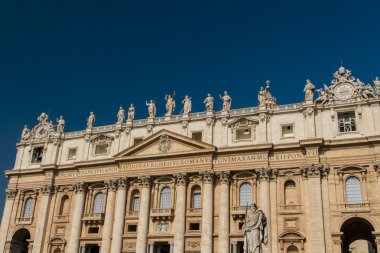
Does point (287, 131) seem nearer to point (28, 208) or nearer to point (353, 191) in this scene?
point (353, 191)

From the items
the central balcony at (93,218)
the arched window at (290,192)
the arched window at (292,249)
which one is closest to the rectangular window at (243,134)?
the arched window at (290,192)

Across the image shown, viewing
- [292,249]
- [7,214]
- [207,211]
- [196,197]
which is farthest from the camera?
[7,214]

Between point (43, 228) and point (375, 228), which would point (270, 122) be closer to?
point (375, 228)

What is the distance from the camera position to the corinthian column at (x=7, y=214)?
5381cm

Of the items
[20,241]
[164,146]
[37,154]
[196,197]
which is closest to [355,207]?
[196,197]

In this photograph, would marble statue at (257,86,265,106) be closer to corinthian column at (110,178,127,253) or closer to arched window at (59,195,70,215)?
corinthian column at (110,178,127,253)

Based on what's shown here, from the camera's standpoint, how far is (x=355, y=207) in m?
40.7

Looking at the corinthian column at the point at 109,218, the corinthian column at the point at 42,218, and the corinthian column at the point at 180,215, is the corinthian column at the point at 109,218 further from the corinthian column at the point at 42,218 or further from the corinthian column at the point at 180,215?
the corinthian column at the point at 42,218

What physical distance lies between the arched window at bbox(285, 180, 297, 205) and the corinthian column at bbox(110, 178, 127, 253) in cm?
1743

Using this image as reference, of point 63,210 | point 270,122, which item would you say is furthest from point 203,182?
point 63,210

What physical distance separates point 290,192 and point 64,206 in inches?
1053

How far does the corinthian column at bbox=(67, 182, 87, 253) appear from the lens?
49.4 metres

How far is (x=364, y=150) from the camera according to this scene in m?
42.2

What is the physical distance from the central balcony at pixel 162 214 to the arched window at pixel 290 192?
1177 cm
